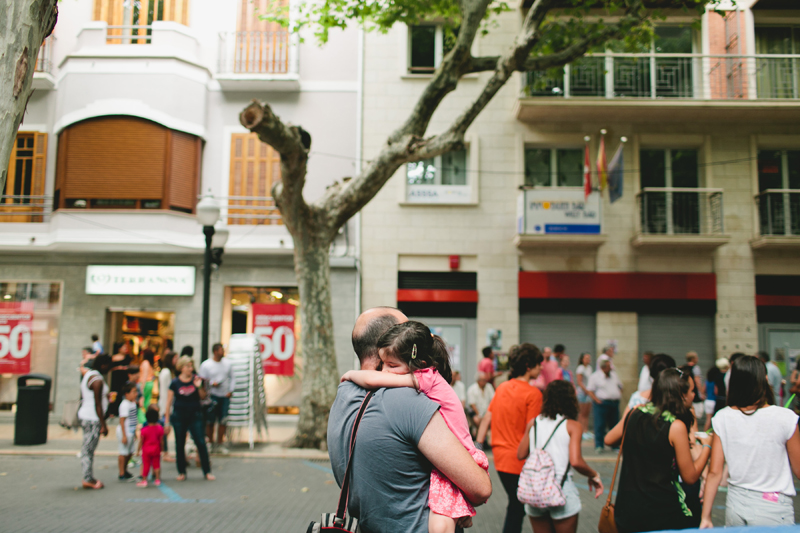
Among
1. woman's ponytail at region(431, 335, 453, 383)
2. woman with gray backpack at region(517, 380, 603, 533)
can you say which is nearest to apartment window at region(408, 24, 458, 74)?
woman with gray backpack at region(517, 380, 603, 533)

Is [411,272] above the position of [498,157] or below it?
below

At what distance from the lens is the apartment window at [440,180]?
50.5ft

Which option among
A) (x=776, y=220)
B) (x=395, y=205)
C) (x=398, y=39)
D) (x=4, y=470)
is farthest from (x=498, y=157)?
(x=4, y=470)

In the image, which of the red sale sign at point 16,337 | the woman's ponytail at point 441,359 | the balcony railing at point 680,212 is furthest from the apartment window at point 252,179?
the woman's ponytail at point 441,359

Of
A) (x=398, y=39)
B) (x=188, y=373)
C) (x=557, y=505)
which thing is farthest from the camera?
(x=398, y=39)

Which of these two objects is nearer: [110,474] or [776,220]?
[110,474]

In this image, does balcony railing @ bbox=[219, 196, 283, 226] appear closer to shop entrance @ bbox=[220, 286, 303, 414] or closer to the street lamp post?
shop entrance @ bbox=[220, 286, 303, 414]

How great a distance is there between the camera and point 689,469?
371 centimetres

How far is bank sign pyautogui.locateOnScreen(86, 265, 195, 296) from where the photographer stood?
582 inches

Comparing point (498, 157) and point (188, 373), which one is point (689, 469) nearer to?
point (188, 373)

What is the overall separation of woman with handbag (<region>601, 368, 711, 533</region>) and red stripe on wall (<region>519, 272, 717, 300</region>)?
36.2ft

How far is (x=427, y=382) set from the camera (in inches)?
95.1

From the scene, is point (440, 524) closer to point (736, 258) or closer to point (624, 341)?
point (624, 341)

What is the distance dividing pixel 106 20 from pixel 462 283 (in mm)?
11234
